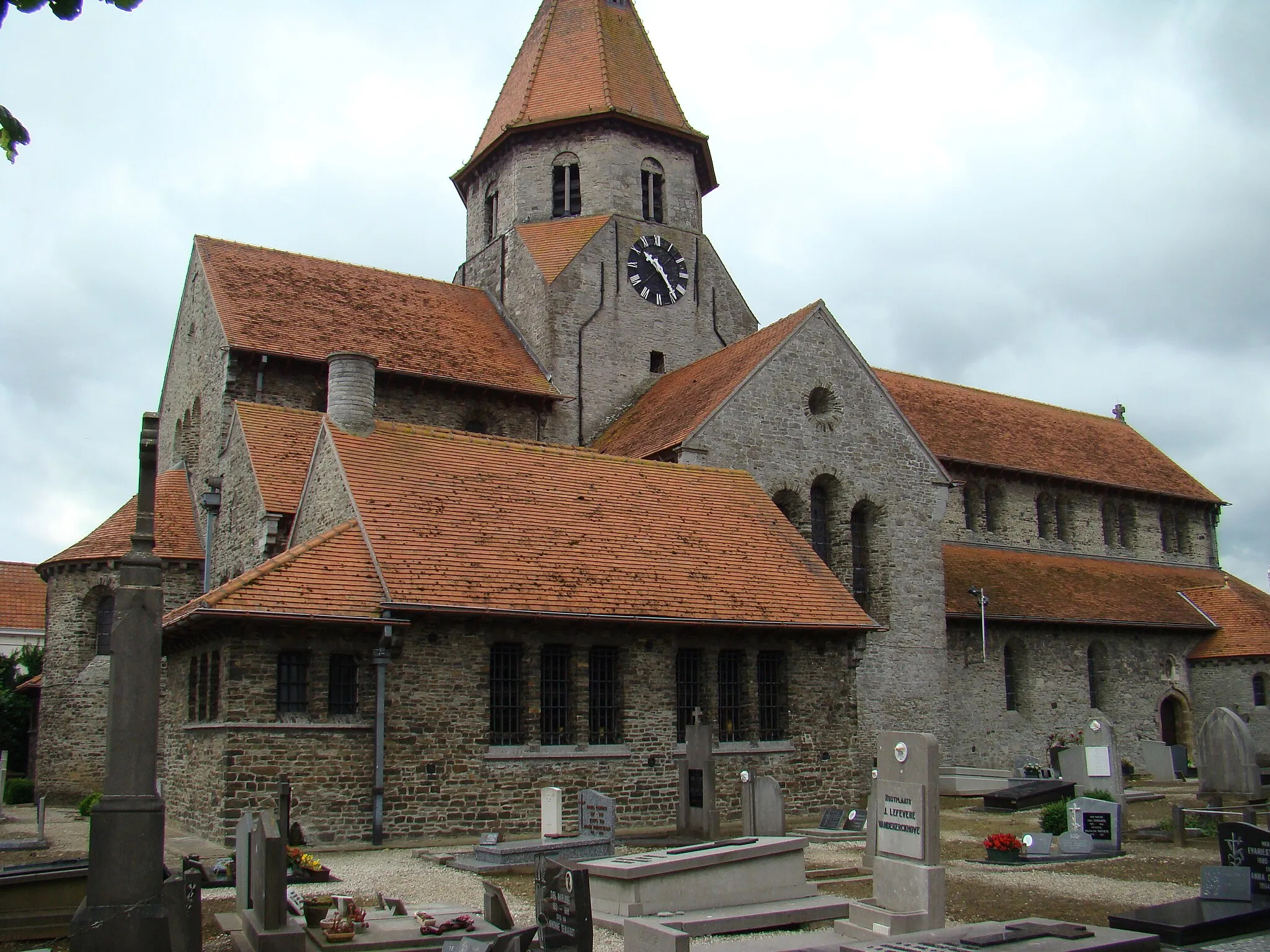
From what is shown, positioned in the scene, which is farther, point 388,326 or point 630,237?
point 630,237

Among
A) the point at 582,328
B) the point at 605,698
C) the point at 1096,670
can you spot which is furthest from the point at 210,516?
the point at 1096,670

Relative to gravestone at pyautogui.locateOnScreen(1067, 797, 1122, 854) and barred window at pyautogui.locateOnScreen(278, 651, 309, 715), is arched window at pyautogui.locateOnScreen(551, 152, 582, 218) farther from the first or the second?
gravestone at pyautogui.locateOnScreen(1067, 797, 1122, 854)

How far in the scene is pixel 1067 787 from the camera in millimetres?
24000

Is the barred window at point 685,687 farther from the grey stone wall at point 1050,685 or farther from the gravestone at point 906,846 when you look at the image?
the grey stone wall at point 1050,685

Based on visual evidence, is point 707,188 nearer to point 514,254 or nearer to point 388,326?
point 514,254

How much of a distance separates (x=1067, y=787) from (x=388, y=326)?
19133mm

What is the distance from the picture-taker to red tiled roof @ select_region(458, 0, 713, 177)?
34.9 m

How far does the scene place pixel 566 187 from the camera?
34.7m

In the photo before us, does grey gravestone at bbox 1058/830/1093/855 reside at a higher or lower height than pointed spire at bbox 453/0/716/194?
lower

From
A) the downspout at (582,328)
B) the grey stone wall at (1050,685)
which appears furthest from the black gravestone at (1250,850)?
the downspout at (582,328)

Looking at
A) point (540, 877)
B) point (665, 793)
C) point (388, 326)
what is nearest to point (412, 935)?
point (540, 877)

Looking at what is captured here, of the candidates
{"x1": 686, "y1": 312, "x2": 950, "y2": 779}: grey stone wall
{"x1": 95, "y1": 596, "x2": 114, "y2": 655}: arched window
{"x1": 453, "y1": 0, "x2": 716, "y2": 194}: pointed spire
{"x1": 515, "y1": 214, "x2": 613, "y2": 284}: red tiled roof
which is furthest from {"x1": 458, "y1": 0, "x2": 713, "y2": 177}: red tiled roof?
{"x1": 95, "y1": 596, "x2": 114, "y2": 655}: arched window

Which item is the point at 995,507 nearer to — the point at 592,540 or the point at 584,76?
the point at 584,76

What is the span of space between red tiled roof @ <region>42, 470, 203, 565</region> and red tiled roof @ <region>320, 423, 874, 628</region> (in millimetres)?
7083
